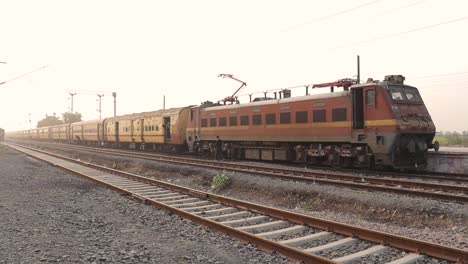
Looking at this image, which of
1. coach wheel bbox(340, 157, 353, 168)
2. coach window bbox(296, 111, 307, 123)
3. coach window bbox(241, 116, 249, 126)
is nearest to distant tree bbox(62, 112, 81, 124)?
coach window bbox(241, 116, 249, 126)

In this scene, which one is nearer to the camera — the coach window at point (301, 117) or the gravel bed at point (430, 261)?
the gravel bed at point (430, 261)

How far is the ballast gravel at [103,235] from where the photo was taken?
5.74 metres

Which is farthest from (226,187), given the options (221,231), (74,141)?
(74,141)

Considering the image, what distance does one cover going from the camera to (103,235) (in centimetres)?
698

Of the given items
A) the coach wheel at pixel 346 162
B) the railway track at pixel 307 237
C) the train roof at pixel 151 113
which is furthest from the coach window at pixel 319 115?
the train roof at pixel 151 113

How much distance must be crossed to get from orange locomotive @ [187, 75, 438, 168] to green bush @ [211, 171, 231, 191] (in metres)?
4.60

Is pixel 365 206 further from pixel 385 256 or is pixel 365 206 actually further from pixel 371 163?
pixel 371 163

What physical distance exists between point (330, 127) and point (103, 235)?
37.0 feet

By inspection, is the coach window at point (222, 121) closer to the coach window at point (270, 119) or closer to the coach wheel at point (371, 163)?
the coach window at point (270, 119)

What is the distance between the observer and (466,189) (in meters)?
10.4

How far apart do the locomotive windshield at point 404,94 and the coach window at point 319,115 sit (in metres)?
2.84

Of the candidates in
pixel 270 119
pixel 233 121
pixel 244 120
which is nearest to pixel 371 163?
pixel 270 119

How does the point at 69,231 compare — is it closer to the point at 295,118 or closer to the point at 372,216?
the point at 372,216

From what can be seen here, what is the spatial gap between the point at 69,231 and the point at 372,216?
20.8 feet
